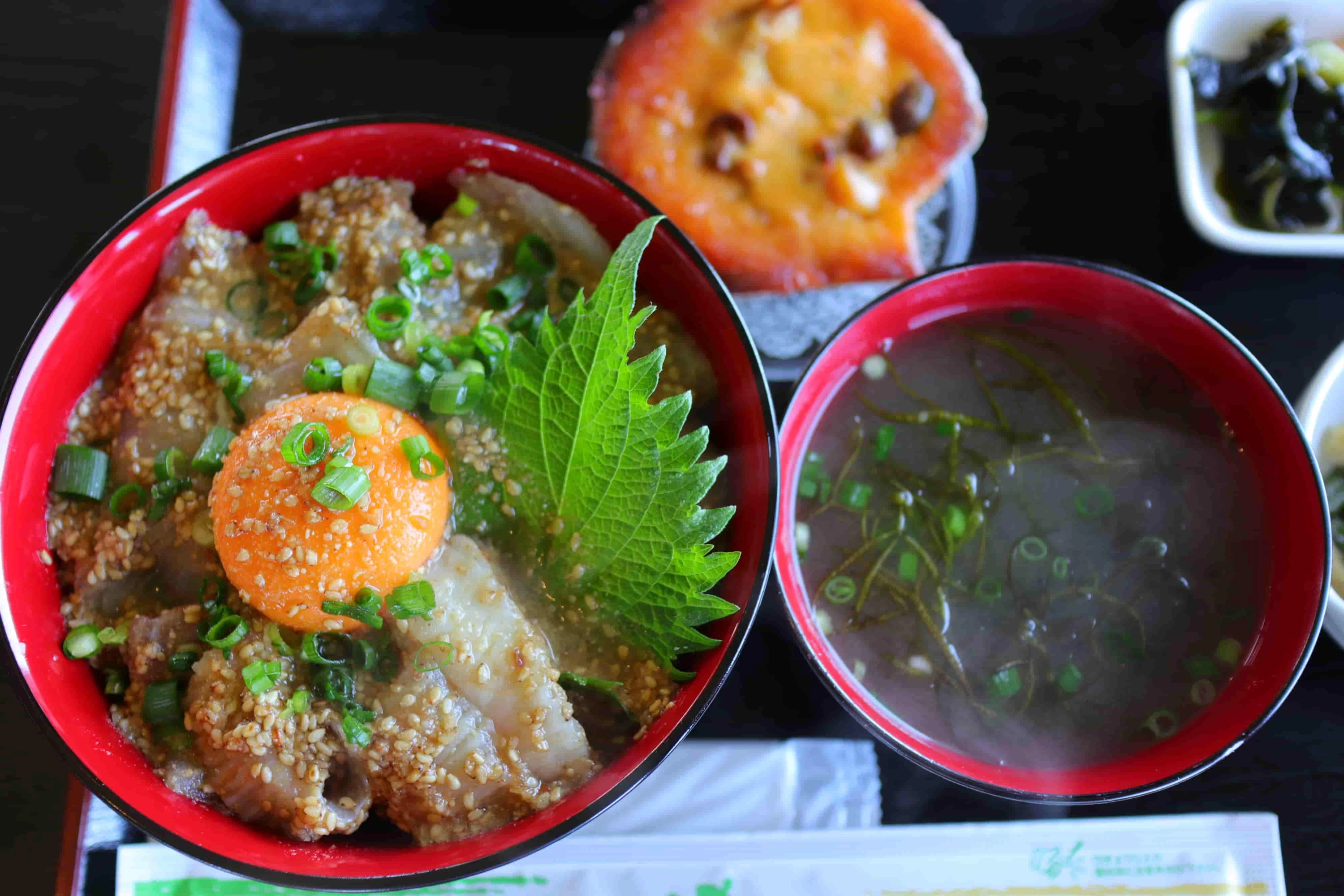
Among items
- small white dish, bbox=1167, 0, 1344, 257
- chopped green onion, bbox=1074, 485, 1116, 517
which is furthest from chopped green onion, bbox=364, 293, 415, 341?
small white dish, bbox=1167, 0, 1344, 257

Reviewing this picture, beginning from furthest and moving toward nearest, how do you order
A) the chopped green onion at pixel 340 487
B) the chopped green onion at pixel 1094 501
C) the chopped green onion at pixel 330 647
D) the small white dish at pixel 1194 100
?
the small white dish at pixel 1194 100 → the chopped green onion at pixel 1094 501 → the chopped green onion at pixel 330 647 → the chopped green onion at pixel 340 487

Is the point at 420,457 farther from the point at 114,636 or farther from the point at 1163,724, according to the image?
the point at 1163,724

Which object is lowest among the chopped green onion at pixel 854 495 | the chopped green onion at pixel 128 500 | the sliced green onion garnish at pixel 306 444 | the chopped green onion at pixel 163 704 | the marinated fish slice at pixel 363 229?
the chopped green onion at pixel 163 704

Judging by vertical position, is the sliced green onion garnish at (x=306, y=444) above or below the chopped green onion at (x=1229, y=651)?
above

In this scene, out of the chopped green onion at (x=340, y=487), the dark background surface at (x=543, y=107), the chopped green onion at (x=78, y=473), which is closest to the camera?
the chopped green onion at (x=340, y=487)

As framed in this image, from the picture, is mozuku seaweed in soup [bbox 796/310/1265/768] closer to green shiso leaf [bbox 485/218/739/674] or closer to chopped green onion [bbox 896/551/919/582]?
chopped green onion [bbox 896/551/919/582]

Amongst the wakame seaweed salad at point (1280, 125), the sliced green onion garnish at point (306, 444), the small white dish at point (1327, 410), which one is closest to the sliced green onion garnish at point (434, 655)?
the sliced green onion garnish at point (306, 444)

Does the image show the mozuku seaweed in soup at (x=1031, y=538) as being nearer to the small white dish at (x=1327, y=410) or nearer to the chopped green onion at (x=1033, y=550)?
the chopped green onion at (x=1033, y=550)
